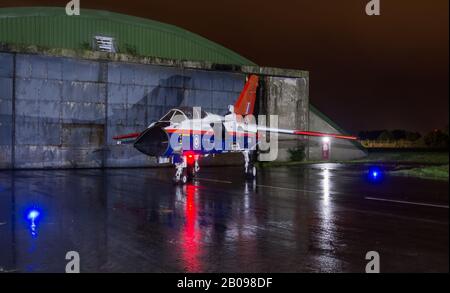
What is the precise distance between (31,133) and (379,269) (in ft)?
82.1

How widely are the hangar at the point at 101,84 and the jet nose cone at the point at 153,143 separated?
516 inches

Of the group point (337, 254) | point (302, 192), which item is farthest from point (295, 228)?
point (302, 192)

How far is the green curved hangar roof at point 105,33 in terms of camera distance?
96.0 ft

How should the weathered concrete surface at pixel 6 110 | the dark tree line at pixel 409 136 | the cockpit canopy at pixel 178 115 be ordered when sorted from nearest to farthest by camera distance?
the cockpit canopy at pixel 178 115 < the weathered concrete surface at pixel 6 110 < the dark tree line at pixel 409 136

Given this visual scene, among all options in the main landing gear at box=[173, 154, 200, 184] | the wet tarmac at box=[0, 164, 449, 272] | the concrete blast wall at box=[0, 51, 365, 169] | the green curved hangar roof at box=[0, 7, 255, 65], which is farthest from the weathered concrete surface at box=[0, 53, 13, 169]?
the main landing gear at box=[173, 154, 200, 184]

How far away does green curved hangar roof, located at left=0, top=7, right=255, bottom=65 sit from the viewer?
96.0 feet

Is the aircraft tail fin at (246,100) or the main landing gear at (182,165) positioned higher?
the aircraft tail fin at (246,100)

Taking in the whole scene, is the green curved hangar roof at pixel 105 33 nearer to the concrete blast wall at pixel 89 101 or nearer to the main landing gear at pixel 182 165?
the concrete blast wall at pixel 89 101

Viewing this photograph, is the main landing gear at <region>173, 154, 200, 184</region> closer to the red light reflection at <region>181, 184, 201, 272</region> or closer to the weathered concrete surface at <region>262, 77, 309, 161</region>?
the red light reflection at <region>181, 184, 201, 272</region>

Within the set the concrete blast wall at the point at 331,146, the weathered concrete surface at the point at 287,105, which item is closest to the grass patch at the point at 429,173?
the weathered concrete surface at the point at 287,105

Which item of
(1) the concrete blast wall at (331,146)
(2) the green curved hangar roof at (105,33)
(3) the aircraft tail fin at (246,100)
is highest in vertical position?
(2) the green curved hangar roof at (105,33)

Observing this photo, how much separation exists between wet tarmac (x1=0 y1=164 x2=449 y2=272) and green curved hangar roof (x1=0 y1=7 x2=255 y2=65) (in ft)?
57.4

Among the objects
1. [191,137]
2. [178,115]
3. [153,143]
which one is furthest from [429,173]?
[153,143]
